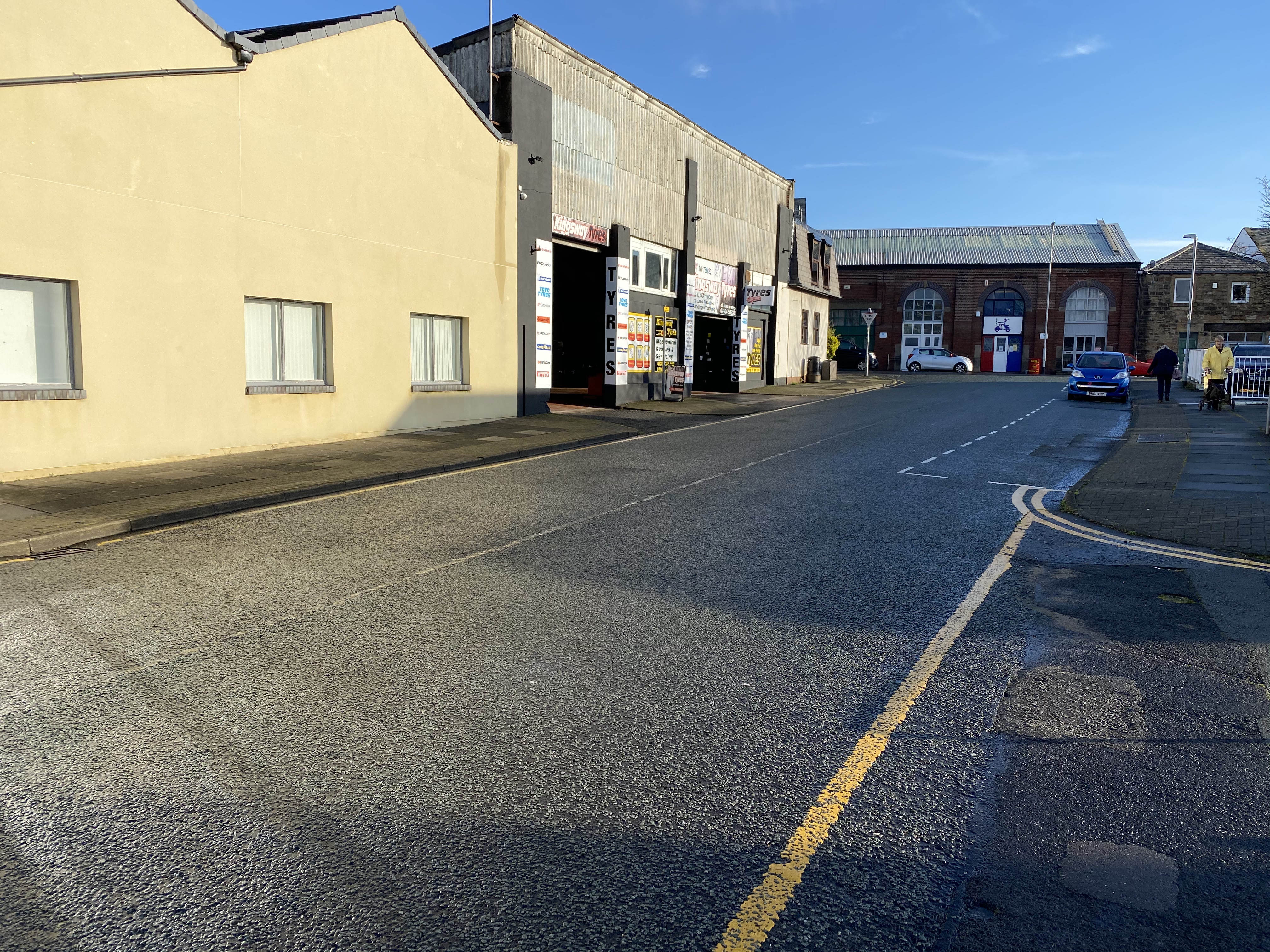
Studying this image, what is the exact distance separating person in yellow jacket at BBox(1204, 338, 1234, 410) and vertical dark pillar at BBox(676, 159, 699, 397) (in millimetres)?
14290

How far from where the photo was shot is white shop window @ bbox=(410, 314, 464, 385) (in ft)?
58.7

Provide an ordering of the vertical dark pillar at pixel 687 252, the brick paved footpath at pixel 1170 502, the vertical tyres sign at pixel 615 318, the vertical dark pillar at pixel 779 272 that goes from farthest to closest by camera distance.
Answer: the vertical dark pillar at pixel 779 272, the vertical dark pillar at pixel 687 252, the vertical tyres sign at pixel 615 318, the brick paved footpath at pixel 1170 502

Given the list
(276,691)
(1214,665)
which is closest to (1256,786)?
(1214,665)

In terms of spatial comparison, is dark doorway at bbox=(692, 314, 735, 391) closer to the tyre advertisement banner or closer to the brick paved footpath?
the tyre advertisement banner

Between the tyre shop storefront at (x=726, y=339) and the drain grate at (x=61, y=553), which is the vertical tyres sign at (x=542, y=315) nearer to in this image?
the tyre shop storefront at (x=726, y=339)

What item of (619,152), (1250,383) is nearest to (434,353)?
(619,152)

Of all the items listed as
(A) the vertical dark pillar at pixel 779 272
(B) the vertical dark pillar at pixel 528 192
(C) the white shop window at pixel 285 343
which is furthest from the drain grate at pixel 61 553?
(A) the vertical dark pillar at pixel 779 272

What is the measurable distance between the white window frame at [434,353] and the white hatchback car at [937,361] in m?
49.6

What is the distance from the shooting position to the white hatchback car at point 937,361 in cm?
6172

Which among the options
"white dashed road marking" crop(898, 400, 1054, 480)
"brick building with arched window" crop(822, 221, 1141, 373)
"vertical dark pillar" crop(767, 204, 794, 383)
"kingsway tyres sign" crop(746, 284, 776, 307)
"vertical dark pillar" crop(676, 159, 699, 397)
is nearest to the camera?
"white dashed road marking" crop(898, 400, 1054, 480)

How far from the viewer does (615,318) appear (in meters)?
25.0

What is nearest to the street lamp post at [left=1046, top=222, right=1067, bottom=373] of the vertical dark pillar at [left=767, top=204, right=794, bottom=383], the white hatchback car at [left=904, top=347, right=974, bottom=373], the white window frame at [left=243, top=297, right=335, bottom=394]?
the white hatchback car at [left=904, top=347, right=974, bottom=373]

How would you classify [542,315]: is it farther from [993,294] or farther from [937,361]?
[993,294]

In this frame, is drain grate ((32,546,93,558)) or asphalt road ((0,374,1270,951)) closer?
asphalt road ((0,374,1270,951))
